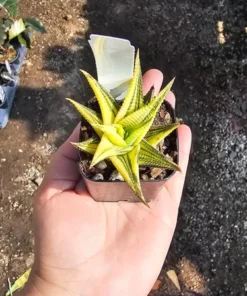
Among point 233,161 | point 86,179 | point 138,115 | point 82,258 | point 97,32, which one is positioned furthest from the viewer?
point 97,32

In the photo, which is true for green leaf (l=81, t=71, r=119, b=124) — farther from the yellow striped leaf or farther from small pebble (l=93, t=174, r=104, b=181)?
the yellow striped leaf

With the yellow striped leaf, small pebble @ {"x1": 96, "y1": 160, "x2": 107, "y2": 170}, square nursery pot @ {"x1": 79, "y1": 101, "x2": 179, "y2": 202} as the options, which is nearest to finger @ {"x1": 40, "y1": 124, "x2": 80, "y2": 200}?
square nursery pot @ {"x1": 79, "y1": 101, "x2": 179, "y2": 202}

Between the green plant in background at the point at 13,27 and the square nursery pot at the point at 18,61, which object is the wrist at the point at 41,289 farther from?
the square nursery pot at the point at 18,61

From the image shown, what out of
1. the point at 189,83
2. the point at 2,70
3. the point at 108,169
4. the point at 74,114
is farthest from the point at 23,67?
the point at 108,169

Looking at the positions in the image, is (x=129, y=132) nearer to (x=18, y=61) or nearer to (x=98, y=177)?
(x=98, y=177)

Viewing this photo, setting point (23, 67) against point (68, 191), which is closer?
point (68, 191)

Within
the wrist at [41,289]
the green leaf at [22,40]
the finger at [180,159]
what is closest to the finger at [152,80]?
the finger at [180,159]

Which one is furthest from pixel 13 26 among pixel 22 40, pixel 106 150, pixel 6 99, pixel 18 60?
pixel 106 150

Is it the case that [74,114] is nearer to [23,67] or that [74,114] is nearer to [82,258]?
[23,67]
